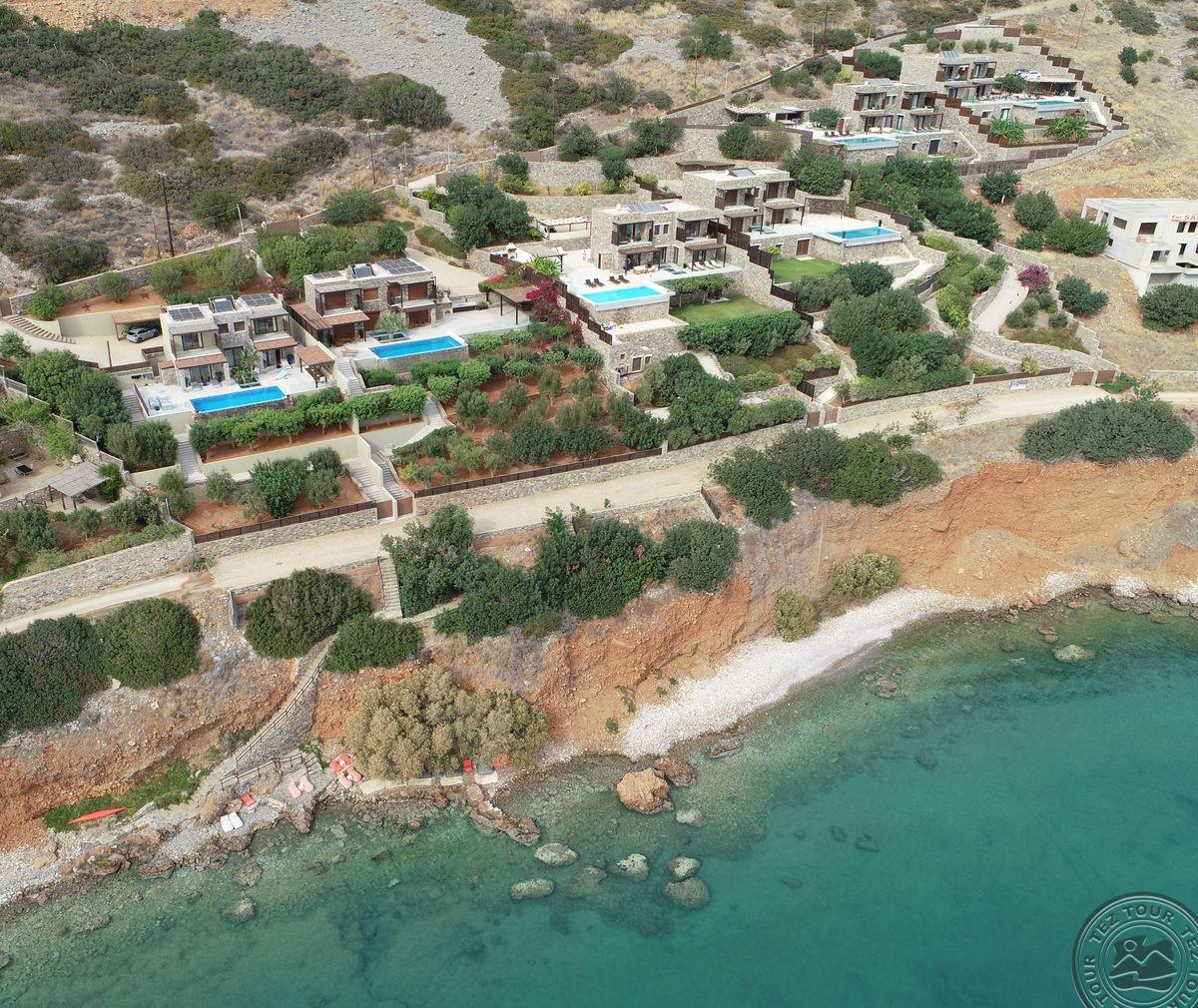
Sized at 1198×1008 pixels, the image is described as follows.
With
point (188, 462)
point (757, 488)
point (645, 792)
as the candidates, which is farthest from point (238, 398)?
point (645, 792)

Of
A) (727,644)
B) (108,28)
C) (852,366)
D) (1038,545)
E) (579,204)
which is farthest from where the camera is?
(108,28)

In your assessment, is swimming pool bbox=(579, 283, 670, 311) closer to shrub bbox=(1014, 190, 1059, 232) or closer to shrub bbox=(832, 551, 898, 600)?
shrub bbox=(832, 551, 898, 600)

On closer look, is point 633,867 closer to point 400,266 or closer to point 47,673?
point 47,673

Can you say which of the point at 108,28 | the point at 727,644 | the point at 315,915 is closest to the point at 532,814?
the point at 315,915

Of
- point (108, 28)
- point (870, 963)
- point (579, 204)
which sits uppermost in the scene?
point (108, 28)

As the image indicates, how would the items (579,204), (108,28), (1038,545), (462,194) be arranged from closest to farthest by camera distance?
(1038,545) < (462,194) < (579,204) < (108,28)

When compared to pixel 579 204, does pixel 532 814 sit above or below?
below

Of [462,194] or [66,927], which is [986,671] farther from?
[462,194]

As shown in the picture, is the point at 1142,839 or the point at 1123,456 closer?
the point at 1142,839
